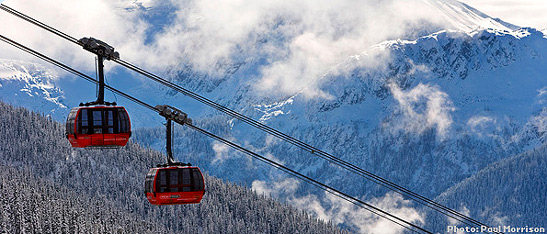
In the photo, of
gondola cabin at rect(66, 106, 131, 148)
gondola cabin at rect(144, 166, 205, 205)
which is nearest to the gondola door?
gondola cabin at rect(66, 106, 131, 148)

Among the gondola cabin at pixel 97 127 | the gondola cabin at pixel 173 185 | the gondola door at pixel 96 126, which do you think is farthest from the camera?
the gondola cabin at pixel 173 185

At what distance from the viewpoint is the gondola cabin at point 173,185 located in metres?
63.9

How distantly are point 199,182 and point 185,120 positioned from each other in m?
10.7

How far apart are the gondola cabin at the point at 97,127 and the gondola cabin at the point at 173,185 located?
10.3 ft

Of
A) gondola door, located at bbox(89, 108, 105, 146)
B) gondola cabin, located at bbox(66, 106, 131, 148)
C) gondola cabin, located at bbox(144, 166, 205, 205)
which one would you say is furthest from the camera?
gondola cabin, located at bbox(144, 166, 205, 205)

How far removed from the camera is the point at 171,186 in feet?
210

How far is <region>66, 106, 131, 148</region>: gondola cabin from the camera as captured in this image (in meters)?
61.5

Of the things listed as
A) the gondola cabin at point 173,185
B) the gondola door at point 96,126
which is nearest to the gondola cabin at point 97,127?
the gondola door at point 96,126

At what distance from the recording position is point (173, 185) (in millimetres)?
64000

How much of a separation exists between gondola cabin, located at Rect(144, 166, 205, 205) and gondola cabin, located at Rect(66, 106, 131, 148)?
315cm

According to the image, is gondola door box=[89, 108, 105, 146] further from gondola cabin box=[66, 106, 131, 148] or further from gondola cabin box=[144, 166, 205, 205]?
gondola cabin box=[144, 166, 205, 205]

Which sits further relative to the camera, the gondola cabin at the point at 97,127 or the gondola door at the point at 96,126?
the gondola door at the point at 96,126

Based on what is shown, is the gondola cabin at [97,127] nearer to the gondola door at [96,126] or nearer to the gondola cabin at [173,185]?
the gondola door at [96,126]

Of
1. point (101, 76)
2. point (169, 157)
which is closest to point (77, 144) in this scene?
point (169, 157)
